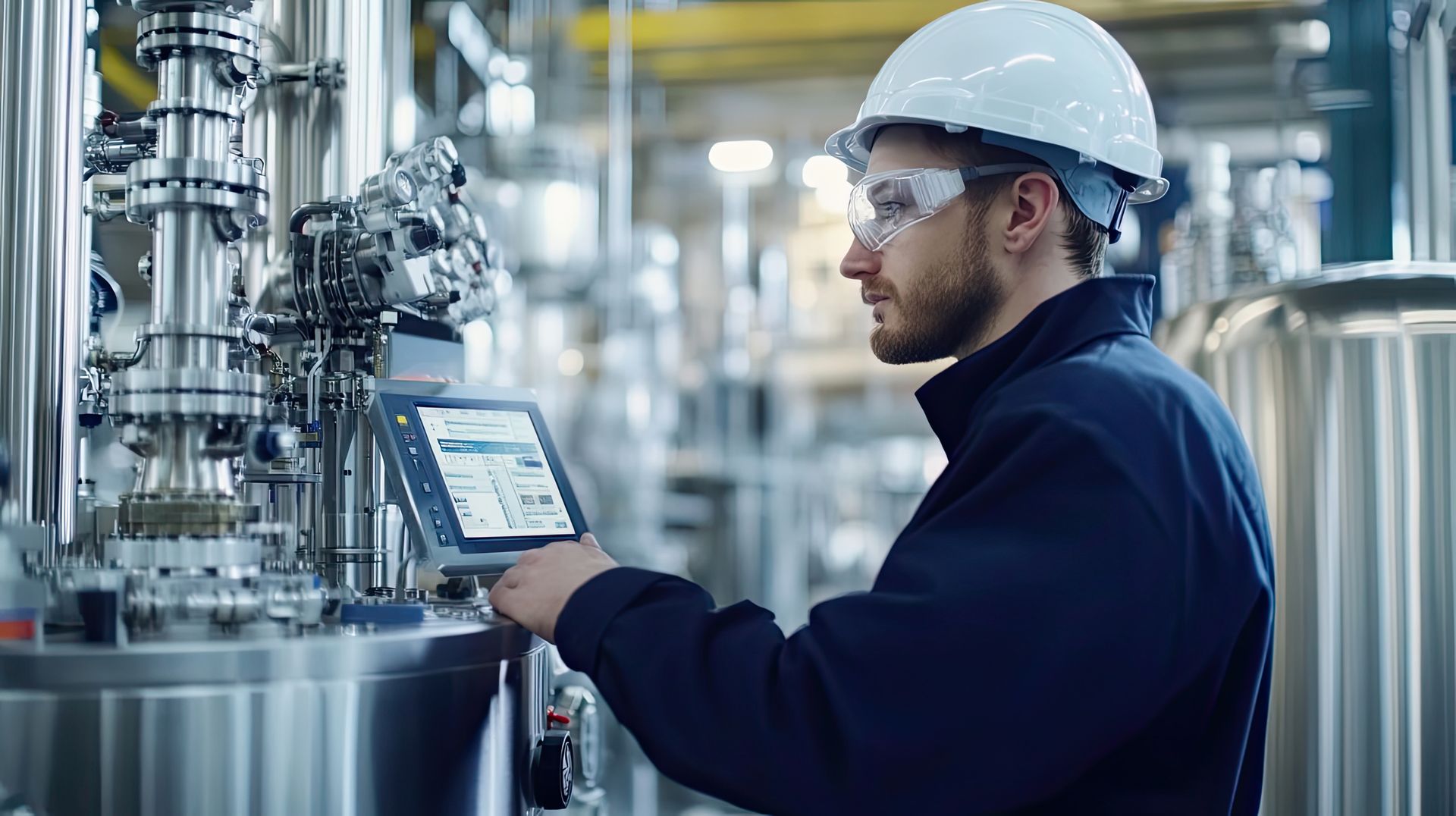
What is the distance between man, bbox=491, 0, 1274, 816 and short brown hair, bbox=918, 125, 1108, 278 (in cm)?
2

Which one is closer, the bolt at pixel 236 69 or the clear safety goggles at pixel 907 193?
the bolt at pixel 236 69

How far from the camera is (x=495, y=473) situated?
1.19 metres

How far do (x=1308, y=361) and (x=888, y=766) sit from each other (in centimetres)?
136

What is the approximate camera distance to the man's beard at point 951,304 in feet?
3.78

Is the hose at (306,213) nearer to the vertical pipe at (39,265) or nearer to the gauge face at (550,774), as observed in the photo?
the vertical pipe at (39,265)

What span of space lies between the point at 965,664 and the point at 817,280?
6311mm

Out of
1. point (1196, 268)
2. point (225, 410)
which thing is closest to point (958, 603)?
point (225, 410)

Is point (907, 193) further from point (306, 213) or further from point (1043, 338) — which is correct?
point (306, 213)

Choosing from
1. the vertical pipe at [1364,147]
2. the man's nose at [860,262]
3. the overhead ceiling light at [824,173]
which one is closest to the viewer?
the man's nose at [860,262]

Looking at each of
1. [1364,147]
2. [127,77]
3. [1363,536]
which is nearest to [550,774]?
[1363,536]

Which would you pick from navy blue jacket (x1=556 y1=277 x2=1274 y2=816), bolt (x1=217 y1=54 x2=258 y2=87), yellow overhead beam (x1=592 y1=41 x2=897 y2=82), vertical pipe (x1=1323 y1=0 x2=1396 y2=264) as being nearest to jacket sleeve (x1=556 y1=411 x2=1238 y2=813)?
navy blue jacket (x1=556 y1=277 x2=1274 y2=816)

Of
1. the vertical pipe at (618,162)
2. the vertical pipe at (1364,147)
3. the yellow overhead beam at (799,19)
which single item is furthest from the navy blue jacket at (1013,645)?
the yellow overhead beam at (799,19)

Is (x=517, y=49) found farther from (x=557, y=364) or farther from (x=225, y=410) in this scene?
(x=225, y=410)

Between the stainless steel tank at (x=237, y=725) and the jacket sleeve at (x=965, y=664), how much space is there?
0.16 meters
